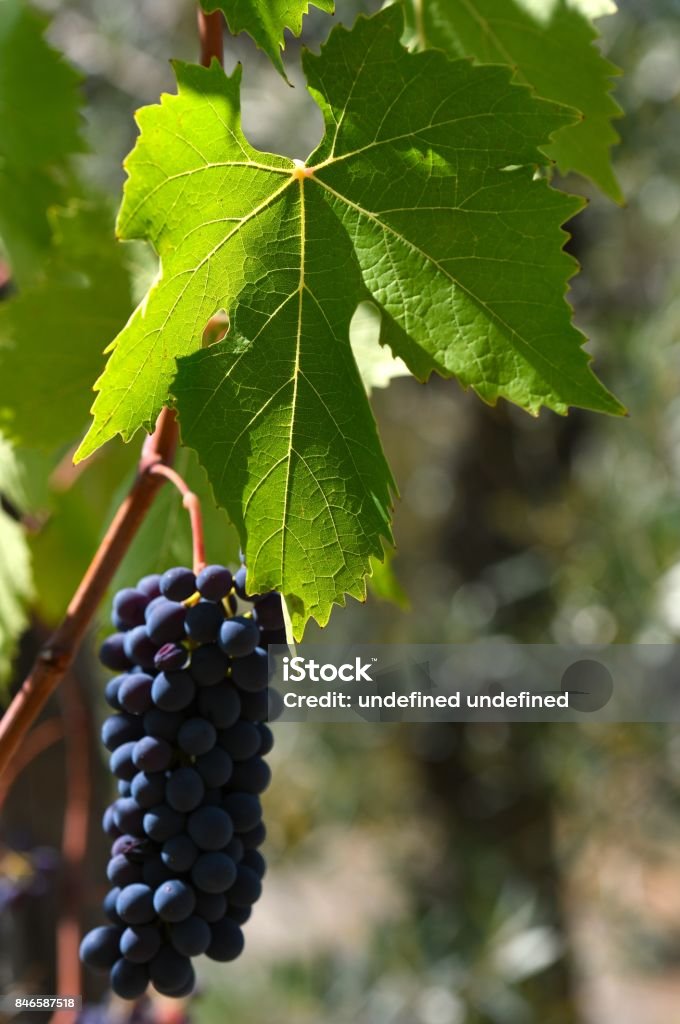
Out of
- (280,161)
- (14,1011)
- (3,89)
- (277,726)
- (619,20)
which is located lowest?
(14,1011)

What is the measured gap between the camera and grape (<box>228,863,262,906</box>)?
0.43 m

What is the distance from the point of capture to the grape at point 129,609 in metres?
0.44

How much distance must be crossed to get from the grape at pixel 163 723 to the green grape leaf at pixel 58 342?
208mm

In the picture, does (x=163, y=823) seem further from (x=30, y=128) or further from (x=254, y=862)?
(x=30, y=128)

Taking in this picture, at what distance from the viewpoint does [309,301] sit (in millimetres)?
374

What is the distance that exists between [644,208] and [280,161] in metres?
1.80

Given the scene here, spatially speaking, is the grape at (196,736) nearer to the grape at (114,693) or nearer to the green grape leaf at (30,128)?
the grape at (114,693)

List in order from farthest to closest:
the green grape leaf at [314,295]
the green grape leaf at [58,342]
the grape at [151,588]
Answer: the green grape leaf at [58,342] < the grape at [151,588] < the green grape leaf at [314,295]

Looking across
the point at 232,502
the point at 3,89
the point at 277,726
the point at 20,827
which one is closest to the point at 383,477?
the point at 232,502

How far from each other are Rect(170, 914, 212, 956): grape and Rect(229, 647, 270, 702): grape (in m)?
0.10

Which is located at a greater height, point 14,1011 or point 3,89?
point 3,89

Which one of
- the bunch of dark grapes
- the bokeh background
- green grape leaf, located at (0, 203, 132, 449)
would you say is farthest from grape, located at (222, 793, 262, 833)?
the bokeh background

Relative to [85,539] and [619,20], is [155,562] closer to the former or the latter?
[85,539]

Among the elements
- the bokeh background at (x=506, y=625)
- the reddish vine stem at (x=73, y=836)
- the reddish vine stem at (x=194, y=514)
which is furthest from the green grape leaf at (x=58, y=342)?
the bokeh background at (x=506, y=625)
